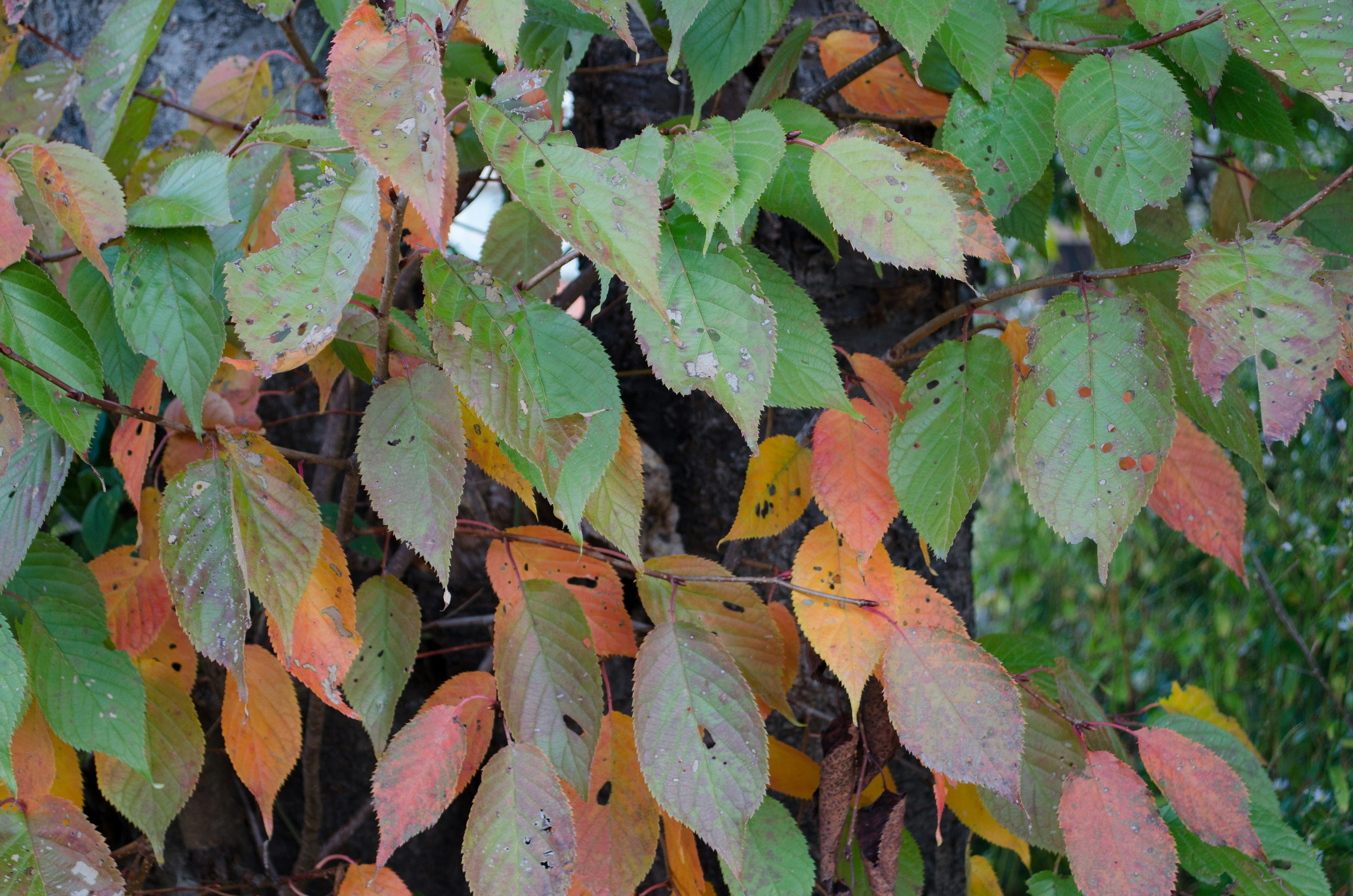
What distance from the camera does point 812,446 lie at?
802mm

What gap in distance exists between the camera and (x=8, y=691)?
579mm

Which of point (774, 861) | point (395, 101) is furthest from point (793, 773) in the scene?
point (395, 101)

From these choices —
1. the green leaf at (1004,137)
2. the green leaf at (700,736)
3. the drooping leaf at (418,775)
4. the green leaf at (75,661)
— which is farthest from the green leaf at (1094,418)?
the green leaf at (75,661)

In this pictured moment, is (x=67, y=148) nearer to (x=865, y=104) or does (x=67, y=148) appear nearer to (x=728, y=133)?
(x=728, y=133)

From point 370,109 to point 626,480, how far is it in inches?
12.7

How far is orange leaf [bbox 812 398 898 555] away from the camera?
710 millimetres

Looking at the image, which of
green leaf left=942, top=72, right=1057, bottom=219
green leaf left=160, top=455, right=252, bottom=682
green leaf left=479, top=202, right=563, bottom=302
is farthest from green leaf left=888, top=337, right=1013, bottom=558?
green leaf left=160, top=455, right=252, bottom=682

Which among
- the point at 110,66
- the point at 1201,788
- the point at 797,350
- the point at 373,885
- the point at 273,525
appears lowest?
the point at 373,885

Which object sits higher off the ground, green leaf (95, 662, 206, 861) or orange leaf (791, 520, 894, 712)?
orange leaf (791, 520, 894, 712)

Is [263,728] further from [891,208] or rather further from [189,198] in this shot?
[891,208]

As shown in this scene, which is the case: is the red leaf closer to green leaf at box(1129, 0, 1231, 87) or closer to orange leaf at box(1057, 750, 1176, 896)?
orange leaf at box(1057, 750, 1176, 896)

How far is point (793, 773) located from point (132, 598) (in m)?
0.65

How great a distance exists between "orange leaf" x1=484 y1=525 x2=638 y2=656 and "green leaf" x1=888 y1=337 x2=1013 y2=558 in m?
0.28

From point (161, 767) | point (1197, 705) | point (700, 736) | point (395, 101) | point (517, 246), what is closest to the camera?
point (395, 101)
